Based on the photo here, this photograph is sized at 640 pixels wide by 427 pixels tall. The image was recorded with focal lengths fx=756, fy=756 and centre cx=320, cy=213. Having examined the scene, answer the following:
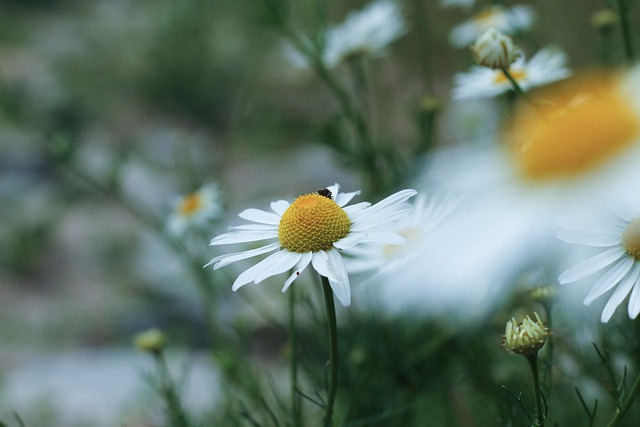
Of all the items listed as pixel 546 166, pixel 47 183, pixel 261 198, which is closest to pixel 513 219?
pixel 546 166

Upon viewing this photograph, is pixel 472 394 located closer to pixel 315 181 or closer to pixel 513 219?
pixel 513 219

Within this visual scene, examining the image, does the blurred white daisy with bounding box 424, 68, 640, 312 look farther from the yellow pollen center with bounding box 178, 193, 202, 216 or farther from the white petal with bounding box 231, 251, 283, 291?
the yellow pollen center with bounding box 178, 193, 202, 216

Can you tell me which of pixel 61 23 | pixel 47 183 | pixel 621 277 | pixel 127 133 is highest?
pixel 61 23

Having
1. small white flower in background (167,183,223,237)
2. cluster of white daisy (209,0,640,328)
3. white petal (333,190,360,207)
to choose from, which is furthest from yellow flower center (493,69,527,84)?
small white flower in background (167,183,223,237)

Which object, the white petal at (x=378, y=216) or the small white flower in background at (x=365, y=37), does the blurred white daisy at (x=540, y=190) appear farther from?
the small white flower in background at (x=365, y=37)

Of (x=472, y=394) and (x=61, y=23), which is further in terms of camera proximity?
(x=61, y=23)

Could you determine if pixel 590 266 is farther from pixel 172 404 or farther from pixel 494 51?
pixel 172 404

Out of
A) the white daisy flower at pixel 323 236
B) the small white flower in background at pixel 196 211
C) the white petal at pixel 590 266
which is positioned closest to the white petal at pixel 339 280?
the white daisy flower at pixel 323 236
